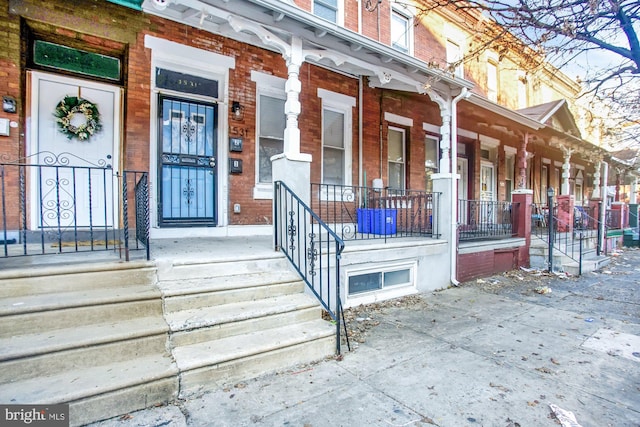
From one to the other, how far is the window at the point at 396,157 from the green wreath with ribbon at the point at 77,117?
19.4 feet

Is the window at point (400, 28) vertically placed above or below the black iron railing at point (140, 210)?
above

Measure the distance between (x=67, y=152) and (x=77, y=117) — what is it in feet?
Answer: 1.70

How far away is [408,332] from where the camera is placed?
3973mm

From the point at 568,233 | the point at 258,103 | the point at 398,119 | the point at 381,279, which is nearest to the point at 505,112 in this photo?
the point at 398,119

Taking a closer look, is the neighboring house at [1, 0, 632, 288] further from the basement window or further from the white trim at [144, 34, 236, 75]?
the basement window

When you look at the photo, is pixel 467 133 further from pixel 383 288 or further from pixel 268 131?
pixel 383 288

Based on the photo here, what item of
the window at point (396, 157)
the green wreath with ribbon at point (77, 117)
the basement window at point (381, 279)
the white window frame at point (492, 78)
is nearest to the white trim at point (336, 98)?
the window at point (396, 157)

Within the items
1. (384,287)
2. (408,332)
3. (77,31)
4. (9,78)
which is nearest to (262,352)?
(408,332)

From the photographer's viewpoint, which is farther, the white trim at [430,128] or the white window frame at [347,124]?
the white trim at [430,128]

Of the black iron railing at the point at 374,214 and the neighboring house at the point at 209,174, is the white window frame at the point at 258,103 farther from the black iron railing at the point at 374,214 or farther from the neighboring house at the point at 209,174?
the black iron railing at the point at 374,214

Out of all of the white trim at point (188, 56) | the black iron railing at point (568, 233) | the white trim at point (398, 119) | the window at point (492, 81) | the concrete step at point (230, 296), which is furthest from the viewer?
the window at point (492, 81)

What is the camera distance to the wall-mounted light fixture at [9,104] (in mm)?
4320

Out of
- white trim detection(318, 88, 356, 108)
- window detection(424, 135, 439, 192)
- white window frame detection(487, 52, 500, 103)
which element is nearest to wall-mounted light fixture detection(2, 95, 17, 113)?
white trim detection(318, 88, 356, 108)

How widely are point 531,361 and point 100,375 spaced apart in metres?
3.62
